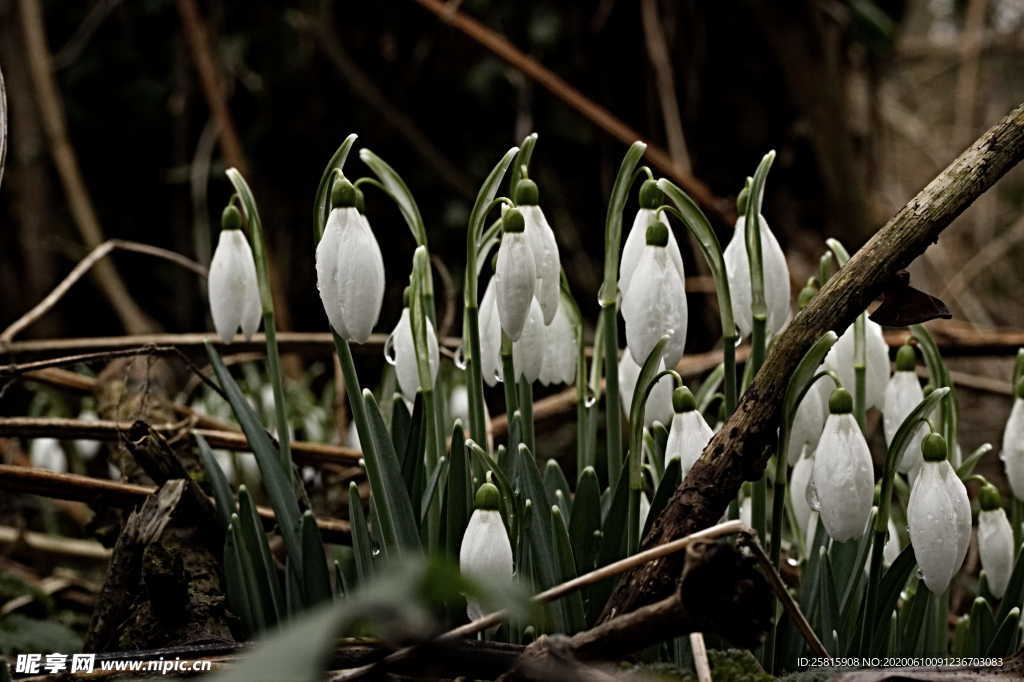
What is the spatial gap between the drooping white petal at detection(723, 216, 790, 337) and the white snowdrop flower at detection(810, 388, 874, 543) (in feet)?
0.52

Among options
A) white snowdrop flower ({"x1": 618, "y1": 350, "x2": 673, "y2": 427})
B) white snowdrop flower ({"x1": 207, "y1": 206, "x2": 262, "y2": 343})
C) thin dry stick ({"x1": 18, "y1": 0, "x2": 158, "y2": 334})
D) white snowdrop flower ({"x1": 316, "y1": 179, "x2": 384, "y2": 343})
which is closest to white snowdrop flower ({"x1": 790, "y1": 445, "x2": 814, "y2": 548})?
white snowdrop flower ({"x1": 618, "y1": 350, "x2": 673, "y2": 427})

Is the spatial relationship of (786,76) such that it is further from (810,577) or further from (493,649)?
(493,649)

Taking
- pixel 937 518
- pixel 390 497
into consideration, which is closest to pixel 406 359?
pixel 390 497

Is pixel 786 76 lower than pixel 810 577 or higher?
higher

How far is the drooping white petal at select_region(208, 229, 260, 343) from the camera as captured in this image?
1.46 metres

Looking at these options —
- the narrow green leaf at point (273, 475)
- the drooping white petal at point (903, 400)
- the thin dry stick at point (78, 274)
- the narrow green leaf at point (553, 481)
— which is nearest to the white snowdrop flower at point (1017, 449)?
the drooping white petal at point (903, 400)

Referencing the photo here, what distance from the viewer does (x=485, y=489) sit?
1154 millimetres

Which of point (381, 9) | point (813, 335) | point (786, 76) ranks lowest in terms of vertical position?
point (813, 335)

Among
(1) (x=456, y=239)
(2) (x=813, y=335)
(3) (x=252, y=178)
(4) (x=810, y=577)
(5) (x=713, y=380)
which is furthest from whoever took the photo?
(3) (x=252, y=178)

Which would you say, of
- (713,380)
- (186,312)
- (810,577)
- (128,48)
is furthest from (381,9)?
(810,577)

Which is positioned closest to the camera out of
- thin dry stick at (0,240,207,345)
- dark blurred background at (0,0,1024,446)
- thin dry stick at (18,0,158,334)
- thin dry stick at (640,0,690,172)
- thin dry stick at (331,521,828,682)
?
thin dry stick at (331,521,828,682)

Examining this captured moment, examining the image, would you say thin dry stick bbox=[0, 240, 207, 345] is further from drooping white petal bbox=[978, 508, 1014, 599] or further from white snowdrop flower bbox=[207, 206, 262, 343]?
drooping white petal bbox=[978, 508, 1014, 599]

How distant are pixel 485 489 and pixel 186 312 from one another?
373 centimetres

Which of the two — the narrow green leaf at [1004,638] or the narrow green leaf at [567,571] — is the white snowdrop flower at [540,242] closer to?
the narrow green leaf at [567,571]
